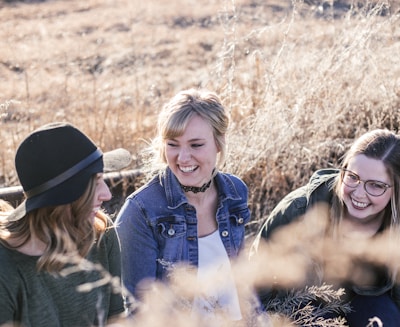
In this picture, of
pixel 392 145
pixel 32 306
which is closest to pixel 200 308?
pixel 32 306

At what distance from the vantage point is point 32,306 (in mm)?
1886

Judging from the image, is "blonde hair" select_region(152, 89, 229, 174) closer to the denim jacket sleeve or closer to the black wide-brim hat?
the denim jacket sleeve

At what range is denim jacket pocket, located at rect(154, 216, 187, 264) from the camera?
249cm

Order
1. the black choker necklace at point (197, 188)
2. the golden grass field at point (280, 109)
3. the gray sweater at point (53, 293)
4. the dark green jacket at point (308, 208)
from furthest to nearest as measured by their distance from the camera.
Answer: the golden grass field at point (280, 109)
the dark green jacket at point (308, 208)
the black choker necklace at point (197, 188)
the gray sweater at point (53, 293)

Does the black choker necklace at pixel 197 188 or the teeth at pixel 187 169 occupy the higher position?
the teeth at pixel 187 169

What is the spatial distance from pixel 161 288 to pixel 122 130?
2028mm

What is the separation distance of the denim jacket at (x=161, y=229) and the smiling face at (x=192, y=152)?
0.20 feet

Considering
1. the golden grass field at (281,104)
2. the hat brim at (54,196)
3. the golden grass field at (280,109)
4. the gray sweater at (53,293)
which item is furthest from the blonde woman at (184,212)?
the golden grass field at (281,104)

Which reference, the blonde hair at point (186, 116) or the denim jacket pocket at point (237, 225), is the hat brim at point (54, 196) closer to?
the blonde hair at point (186, 116)

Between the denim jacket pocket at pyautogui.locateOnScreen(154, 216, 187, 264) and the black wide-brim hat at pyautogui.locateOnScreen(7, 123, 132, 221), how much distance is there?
0.66m

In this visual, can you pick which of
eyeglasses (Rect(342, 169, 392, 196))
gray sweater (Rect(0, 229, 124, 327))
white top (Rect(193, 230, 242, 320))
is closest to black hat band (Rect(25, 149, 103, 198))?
gray sweater (Rect(0, 229, 124, 327))

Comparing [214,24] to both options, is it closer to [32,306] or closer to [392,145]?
[392,145]

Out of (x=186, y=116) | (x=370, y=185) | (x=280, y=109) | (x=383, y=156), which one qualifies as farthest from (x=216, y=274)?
(x=280, y=109)

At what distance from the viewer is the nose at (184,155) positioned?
8.05ft
